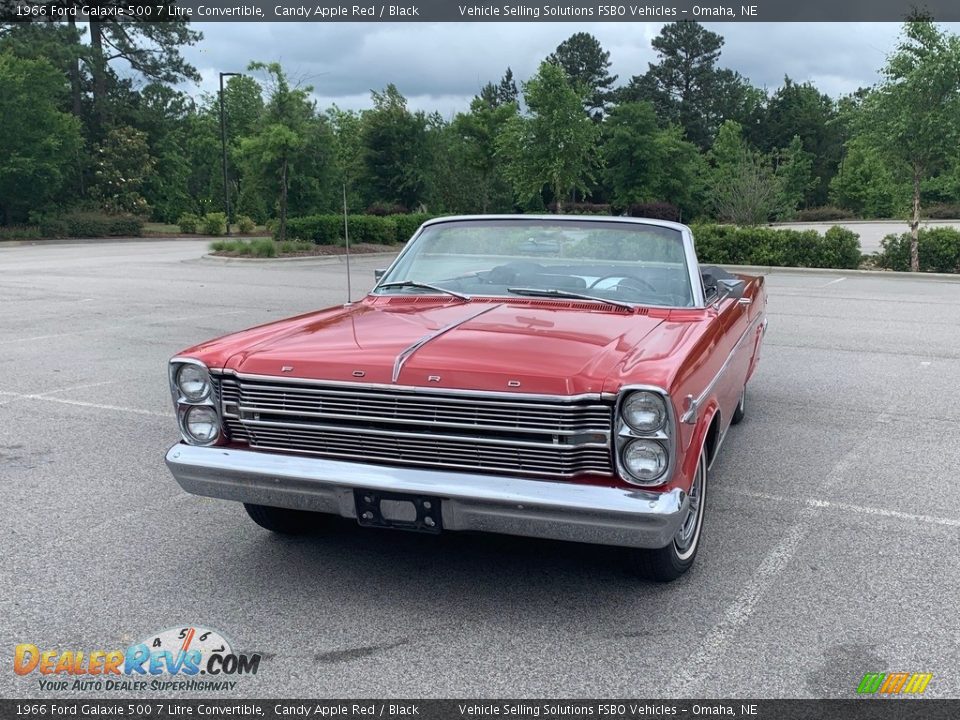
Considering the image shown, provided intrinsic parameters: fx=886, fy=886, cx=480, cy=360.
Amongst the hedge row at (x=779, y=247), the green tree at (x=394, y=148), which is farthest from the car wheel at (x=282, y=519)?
the green tree at (x=394, y=148)

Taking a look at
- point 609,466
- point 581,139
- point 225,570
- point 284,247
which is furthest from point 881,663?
point 581,139

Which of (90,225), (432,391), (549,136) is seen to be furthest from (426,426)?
(90,225)

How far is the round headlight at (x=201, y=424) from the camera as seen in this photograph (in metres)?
3.79

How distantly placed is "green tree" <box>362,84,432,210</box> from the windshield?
35.0m

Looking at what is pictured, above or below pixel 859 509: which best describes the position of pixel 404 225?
above

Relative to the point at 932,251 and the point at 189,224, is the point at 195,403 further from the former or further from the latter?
the point at 189,224

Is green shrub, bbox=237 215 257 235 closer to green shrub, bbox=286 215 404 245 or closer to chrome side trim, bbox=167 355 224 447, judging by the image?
green shrub, bbox=286 215 404 245

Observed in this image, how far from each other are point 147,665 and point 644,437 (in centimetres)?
198

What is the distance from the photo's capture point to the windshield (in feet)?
15.4

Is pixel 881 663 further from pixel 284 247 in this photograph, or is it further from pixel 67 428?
pixel 284 247

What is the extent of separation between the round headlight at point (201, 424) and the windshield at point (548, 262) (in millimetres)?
1482

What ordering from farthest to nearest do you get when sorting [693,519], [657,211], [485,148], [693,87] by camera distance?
1. [693,87]
2. [657,211]
3. [485,148]
4. [693,519]

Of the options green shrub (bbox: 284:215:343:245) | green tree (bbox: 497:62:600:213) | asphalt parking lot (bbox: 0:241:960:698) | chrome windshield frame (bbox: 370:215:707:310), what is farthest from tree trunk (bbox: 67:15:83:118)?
chrome windshield frame (bbox: 370:215:707:310)

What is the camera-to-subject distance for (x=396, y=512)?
3.40 meters
